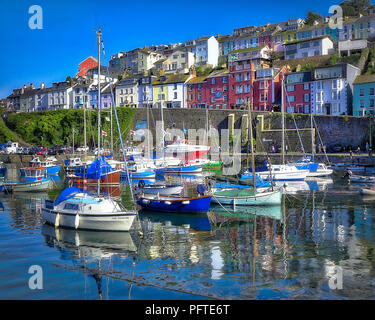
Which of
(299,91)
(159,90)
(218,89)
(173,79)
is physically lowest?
(299,91)

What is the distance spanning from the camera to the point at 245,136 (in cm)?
6581

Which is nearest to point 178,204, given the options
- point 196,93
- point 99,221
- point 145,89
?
point 99,221

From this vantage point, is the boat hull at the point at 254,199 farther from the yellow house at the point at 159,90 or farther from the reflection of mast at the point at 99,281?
the yellow house at the point at 159,90

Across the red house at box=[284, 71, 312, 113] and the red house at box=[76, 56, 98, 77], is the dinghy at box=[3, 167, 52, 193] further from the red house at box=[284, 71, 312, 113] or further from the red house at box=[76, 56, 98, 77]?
the red house at box=[76, 56, 98, 77]

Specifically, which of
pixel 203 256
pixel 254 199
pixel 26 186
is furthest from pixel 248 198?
pixel 26 186

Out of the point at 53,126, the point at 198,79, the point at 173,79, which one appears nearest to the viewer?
the point at 53,126

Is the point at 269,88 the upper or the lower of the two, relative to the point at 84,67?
lower

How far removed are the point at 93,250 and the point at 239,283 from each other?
700 centimetres

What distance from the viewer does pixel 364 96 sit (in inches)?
2384

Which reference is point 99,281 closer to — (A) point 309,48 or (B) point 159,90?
(B) point 159,90

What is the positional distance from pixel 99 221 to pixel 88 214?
613 millimetres

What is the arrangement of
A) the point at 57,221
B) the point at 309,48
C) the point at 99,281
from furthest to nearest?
the point at 309,48
the point at 57,221
the point at 99,281

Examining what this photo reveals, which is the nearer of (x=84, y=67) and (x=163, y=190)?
(x=163, y=190)
